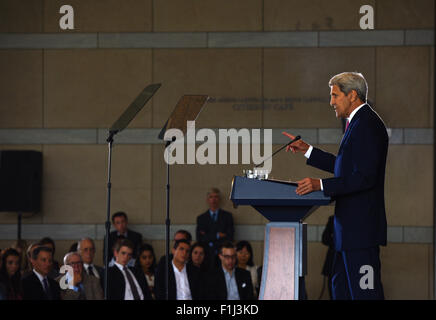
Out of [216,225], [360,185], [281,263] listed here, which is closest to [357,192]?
[360,185]

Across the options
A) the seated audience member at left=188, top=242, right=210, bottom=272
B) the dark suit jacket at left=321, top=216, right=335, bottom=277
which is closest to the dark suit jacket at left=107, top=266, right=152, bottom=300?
the seated audience member at left=188, top=242, right=210, bottom=272

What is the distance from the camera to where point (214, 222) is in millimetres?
8578

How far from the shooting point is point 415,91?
891 cm

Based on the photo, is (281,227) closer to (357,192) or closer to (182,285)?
(357,192)

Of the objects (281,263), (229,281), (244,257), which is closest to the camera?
(281,263)

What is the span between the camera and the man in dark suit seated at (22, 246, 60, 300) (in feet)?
17.4

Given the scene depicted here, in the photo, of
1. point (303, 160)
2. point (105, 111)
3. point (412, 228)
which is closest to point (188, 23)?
point (105, 111)

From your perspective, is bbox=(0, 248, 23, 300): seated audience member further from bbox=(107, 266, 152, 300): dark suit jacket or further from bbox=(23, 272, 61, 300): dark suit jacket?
bbox=(107, 266, 152, 300): dark suit jacket

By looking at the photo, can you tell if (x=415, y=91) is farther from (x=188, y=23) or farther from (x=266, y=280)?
(x=266, y=280)

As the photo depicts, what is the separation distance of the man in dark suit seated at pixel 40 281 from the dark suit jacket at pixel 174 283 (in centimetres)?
97

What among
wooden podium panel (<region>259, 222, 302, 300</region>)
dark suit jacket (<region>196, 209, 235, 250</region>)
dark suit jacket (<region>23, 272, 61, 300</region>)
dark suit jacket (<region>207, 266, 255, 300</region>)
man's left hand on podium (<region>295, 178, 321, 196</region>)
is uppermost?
man's left hand on podium (<region>295, 178, 321, 196</region>)

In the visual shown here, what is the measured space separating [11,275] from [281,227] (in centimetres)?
285

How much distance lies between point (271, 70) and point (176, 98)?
4.21ft

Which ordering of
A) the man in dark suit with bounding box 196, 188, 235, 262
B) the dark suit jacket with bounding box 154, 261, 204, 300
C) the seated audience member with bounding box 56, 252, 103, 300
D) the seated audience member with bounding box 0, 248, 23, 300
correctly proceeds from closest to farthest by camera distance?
the seated audience member with bounding box 0, 248, 23, 300 < the seated audience member with bounding box 56, 252, 103, 300 < the dark suit jacket with bounding box 154, 261, 204, 300 < the man in dark suit with bounding box 196, 188, 235, 262
